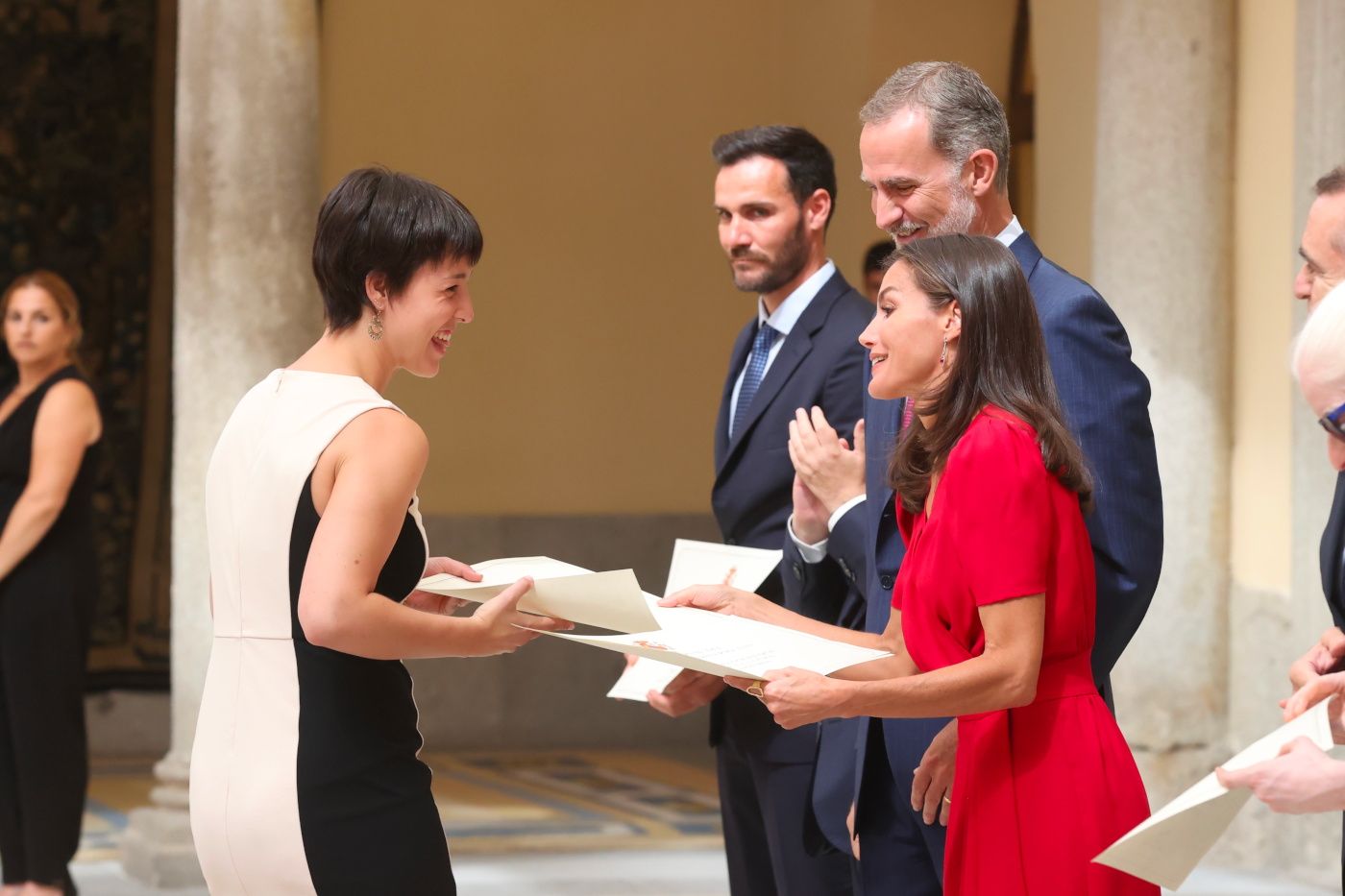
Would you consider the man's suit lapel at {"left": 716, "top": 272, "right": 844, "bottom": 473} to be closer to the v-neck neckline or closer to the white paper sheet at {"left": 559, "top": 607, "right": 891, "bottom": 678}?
the white paper sheet at {"left": 559, "top": 607, "right": 891, "bottom": 678}

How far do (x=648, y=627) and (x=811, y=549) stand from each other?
81 cm

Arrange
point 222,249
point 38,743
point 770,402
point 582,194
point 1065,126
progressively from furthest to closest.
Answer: point 582,194 → point 1065,126 → point 222,249 → point 38,743 → point 770,402

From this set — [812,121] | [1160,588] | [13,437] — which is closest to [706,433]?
[812,121]

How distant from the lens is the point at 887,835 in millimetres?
2682

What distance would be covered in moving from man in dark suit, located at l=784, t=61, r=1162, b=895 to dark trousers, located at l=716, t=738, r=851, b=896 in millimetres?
275

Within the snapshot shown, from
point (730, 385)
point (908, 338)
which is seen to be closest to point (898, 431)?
point (908, 338)

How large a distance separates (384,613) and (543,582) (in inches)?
9.4

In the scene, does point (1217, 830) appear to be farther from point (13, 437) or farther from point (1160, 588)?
point (13, 437)

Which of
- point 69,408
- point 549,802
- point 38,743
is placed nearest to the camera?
point 38,743

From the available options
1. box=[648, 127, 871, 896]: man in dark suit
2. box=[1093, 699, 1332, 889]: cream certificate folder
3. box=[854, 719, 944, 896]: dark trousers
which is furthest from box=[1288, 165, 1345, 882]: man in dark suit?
box=[648, 127, 871, 896]: man in dark suit

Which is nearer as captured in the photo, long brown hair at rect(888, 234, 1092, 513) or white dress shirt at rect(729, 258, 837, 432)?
long brown hair at rect(888, 234, 1092, 513)

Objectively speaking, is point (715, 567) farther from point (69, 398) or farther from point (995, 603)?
point (69, 398)

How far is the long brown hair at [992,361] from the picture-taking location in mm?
2240

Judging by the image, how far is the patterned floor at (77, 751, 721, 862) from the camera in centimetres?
661
